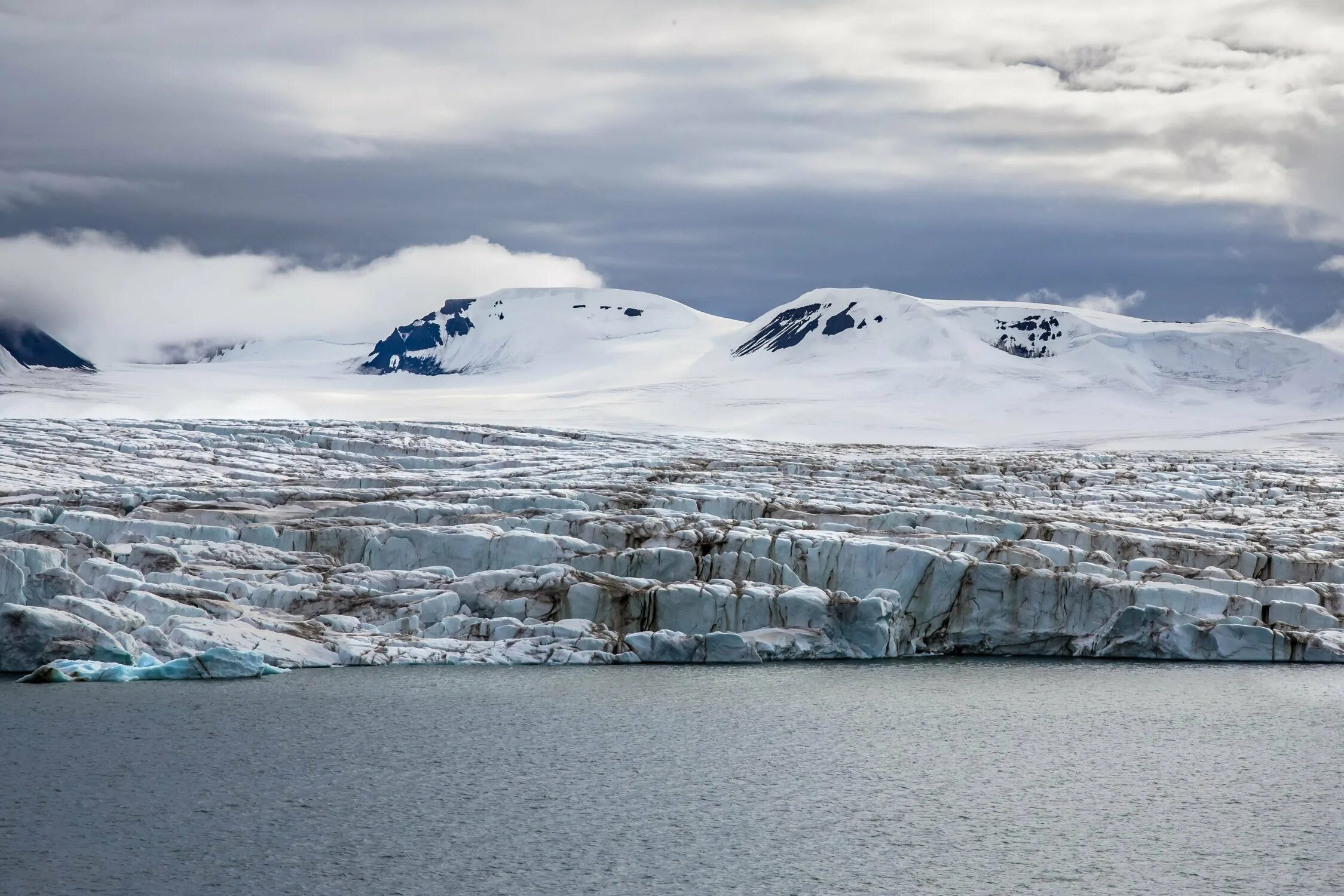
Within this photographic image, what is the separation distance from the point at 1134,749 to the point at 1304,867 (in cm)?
766

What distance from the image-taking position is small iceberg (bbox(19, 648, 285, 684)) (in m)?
29.8

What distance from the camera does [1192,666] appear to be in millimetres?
35906

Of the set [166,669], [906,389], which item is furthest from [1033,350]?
[166,669]

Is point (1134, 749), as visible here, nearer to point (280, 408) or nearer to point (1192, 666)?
point (1192, 666)

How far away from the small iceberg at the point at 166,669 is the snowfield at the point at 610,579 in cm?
6

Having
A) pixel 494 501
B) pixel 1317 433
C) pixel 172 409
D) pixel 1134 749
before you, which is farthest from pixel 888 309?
pixel 1134 749

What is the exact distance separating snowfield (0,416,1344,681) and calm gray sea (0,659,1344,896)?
1664 mm

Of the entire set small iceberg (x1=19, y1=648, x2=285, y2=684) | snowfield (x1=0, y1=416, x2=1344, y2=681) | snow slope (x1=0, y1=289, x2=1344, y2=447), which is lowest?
small iceberg (x1=19, y1=648, x2=285, y2=684)

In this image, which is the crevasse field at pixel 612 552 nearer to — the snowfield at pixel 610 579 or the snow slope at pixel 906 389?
the snowfield at pixel 610 579

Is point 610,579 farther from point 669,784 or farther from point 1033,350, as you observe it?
point 1033,350

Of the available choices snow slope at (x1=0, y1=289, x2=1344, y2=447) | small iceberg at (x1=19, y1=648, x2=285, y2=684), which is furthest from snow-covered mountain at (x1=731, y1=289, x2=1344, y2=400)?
small iceberg at (x1=19, y1=648, x2=285, y2=684)

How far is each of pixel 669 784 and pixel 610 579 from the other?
44.0 feet

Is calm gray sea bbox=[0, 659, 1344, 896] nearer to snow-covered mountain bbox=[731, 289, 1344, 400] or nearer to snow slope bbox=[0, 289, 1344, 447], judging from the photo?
snow slope bbox=[0, 289, 1344, 447]

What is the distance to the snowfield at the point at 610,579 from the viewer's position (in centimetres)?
3300
